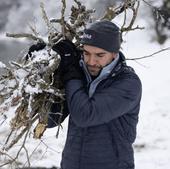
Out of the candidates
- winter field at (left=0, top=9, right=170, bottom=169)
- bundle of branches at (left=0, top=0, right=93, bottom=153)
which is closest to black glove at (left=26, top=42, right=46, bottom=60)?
bundle of branches at (left=0, top=0, right=93, bottom=153)

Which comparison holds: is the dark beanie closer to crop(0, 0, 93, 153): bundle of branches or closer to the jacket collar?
the jacket collar

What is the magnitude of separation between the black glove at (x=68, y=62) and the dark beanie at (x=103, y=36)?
7cm

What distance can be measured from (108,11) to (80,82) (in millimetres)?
694

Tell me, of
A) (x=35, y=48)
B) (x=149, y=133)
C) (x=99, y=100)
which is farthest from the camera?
(x=149, y=133)

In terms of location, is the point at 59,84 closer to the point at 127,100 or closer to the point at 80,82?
the point at 80,82

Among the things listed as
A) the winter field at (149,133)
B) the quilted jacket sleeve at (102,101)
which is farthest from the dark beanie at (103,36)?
the winter field at (149,133)

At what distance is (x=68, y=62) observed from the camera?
242 centimetres

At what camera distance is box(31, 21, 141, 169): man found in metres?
2.36

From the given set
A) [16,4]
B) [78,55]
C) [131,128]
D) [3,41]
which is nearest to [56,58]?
[78,55]

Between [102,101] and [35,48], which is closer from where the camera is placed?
[102,101]

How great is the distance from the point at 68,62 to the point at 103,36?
19 cm

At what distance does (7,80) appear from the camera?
255cm

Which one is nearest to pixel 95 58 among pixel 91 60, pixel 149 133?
pixel 91 60

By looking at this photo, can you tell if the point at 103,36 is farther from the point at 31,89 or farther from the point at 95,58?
the point at 31,89
